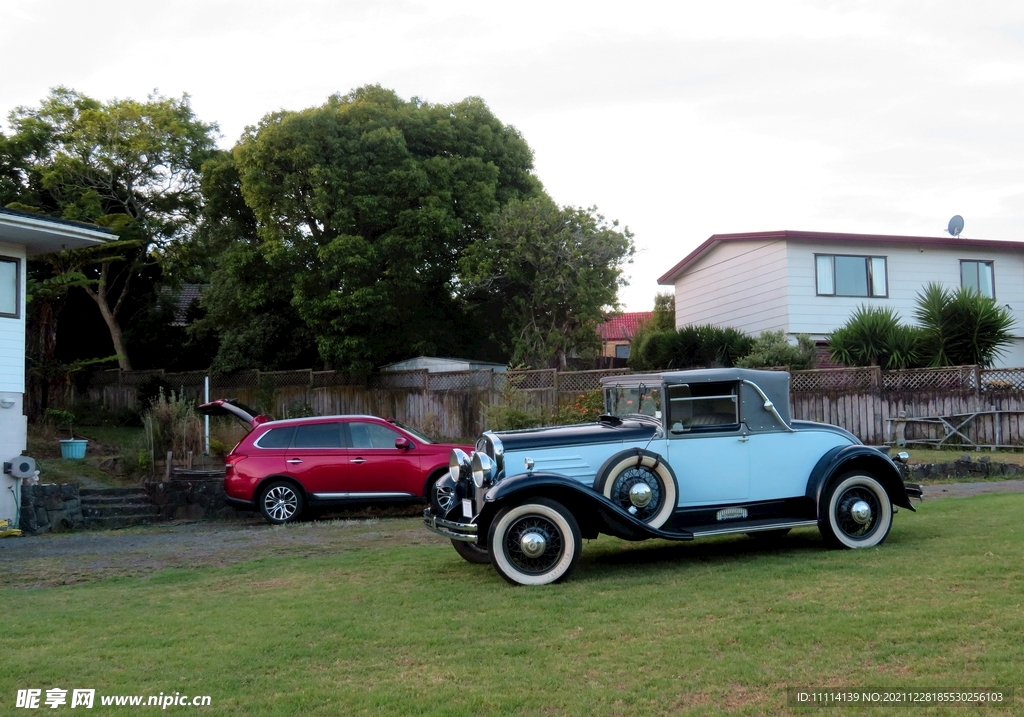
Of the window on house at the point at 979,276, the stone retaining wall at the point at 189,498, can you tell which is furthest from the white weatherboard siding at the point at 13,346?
the window on house at the point at 979,276

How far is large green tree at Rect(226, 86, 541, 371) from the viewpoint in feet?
83.7

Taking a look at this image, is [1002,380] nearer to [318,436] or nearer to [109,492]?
[318,436]

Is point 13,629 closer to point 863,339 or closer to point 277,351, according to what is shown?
point 863,339

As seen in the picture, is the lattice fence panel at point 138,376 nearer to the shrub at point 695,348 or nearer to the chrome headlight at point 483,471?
the shrub at point 695,348

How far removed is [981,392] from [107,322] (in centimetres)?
2480

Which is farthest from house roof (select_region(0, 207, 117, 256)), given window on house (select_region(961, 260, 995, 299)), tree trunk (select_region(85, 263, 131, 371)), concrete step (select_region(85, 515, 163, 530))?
window on house (select_region(961, 260, 995, 299))

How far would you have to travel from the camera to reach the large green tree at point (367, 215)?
2552 centimetres

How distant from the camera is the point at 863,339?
22.6m

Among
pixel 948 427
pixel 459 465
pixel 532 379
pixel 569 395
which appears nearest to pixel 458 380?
pixel 532 379

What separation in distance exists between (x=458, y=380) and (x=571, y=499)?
607 inches

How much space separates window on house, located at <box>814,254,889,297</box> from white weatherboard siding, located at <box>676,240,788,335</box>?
1101 millimetres

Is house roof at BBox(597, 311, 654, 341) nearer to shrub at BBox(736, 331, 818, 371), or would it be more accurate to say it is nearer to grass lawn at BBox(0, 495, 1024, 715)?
shrub at BBox(736, 331, 818, 371)

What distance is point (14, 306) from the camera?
16.7m

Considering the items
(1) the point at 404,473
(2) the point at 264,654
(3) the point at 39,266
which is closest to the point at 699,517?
(2) the point at 264,654
